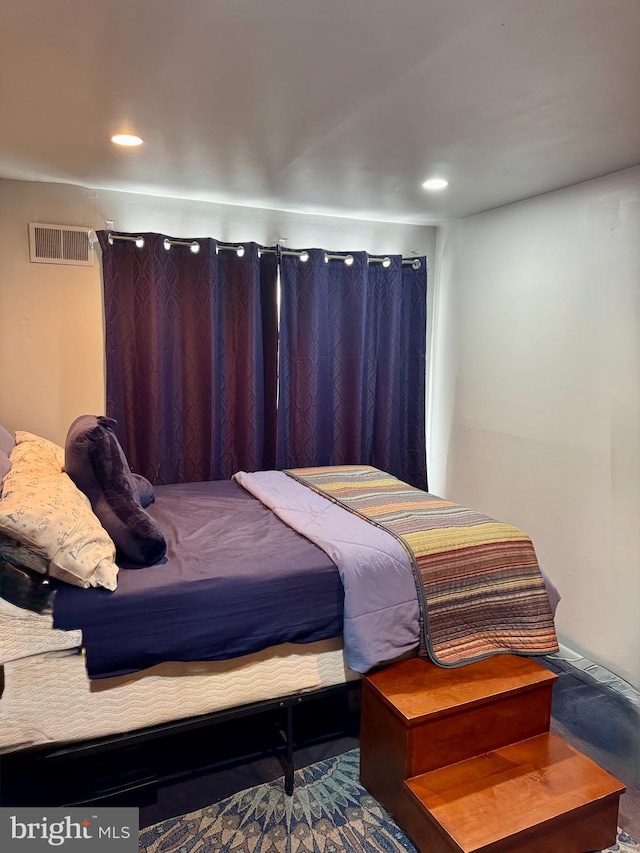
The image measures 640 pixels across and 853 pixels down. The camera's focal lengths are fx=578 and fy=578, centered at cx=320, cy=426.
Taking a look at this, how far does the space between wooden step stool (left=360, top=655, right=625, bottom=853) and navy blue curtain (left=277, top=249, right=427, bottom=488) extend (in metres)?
2.04

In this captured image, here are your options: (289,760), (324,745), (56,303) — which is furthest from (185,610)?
(56,303)

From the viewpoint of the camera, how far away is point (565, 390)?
304cm

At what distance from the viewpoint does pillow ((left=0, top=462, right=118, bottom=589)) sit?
161 cm

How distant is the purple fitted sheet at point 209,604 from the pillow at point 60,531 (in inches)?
2.5

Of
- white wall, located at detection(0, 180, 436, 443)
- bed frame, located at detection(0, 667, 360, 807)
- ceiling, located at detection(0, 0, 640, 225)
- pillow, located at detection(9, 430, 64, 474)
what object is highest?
ceiling, located at detection(0, 0, 640, 225)

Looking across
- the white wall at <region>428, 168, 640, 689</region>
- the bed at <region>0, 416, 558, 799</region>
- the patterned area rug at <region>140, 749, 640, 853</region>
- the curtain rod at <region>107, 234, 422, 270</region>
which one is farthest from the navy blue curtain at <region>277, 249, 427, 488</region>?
the patterned area rug at <region>140, 749, 640, 853</region>

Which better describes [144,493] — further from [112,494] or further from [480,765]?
[480,765]

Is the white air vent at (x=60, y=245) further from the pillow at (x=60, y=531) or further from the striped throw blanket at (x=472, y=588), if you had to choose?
→ the striped throw blanket at (x=472, y=588)

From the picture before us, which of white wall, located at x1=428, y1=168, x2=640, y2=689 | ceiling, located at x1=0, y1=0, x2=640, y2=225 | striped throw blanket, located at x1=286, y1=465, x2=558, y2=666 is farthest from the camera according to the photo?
white wall, located at x1=428, y1=168, x2=640, y2=689

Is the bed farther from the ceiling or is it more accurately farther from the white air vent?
the white air vent

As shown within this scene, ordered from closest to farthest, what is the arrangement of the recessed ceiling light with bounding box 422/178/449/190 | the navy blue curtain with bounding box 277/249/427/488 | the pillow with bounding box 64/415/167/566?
the pillow with bounding box 64/415/167/566
the recessed ceiling light with bounding box 422/178/449/190
the navy blue curtain with bounding box 277/249/427/488

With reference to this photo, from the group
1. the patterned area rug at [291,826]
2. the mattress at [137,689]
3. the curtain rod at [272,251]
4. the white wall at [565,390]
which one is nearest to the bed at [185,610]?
the mattress at [137,689]

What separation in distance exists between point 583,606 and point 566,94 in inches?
91.6

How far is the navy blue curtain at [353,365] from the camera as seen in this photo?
377cm
